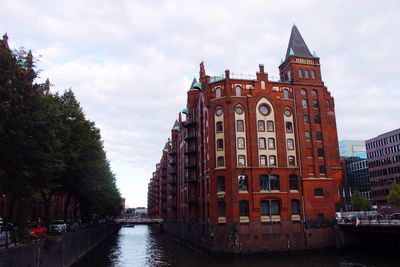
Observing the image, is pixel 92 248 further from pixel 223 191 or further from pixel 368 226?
pixel 368 226

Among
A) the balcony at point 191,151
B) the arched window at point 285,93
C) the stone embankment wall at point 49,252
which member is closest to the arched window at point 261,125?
the arched window at point 285,93

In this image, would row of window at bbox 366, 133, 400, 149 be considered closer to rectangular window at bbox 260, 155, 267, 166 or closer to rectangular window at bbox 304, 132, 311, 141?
rectangular window at bbox 304, 132, 311, 141

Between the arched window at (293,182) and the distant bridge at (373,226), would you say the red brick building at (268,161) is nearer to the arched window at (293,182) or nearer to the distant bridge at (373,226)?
the arched window at (293,182)

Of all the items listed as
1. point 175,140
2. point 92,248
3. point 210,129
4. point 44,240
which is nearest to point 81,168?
point 44,240

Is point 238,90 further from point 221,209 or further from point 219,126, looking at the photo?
point 221,209

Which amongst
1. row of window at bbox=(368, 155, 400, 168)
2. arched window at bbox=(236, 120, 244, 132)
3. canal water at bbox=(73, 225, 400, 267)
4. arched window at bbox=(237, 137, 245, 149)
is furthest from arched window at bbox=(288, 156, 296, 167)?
row of window at bbox=(368, 155, 400, 168)

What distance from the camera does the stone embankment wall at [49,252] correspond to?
23641mm

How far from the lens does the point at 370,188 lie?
122062mm

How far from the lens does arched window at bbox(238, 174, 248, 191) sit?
5310cm

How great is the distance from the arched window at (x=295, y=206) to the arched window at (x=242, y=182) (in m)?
7.48

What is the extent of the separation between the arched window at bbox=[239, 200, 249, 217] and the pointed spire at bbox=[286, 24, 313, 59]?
24.7 meters

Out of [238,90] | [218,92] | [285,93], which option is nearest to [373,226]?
[285,93]

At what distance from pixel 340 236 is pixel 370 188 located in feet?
257

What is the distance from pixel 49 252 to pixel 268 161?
33043 millimetres
